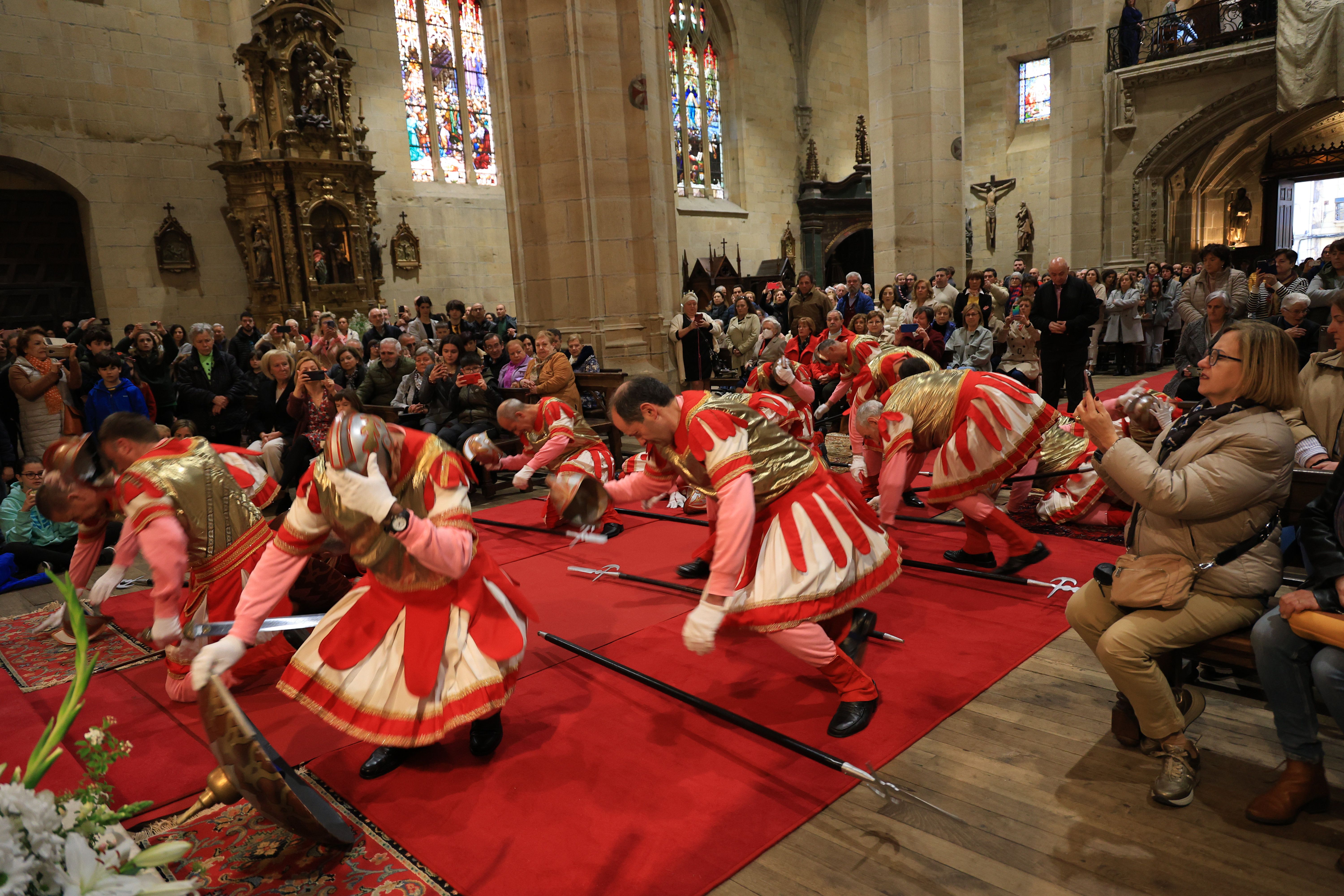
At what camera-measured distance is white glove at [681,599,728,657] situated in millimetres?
2834

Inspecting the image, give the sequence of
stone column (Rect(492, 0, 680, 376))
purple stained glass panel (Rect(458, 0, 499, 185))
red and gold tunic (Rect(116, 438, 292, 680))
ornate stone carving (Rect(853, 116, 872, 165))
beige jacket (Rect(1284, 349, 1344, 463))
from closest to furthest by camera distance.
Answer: red and gold tunic (Rect(116, 438, 292, 680))
beige jacket (Rect(1284, 349, 1344, 463))
stone column (Rect(492, 0, 680, 376))
purple stained glass panel (Rect(458, 0, 499, 185))
ornate stone carving (Rect(853, 116, 872, 165))

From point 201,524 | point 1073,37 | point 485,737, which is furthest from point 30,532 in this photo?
point 1073,37

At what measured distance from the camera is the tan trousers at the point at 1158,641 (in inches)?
107

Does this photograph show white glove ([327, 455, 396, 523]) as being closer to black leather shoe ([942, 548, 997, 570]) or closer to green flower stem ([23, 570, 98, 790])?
green flower stem ([23, 570, 98, 790])

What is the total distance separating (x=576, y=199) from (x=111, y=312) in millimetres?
8414

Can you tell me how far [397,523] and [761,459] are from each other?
1420mm

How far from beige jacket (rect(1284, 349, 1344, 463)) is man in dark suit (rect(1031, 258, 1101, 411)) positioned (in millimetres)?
3928

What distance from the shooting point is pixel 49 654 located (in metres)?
4.79

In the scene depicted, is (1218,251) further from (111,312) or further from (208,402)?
(111,312)

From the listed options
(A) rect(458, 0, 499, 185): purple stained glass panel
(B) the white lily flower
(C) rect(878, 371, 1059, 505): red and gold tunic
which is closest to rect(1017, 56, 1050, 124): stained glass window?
(A) rect(458, 0, 499, 185): purple stained glass panel

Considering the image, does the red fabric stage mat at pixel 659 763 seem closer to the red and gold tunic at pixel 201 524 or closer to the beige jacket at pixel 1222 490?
the red and gold tunic at pixel 201 524

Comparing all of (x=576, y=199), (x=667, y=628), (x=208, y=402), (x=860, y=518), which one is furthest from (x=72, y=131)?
(x=860, y=518)

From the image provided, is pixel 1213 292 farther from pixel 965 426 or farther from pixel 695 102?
pixel 695 102

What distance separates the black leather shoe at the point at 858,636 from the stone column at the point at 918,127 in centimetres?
1037
